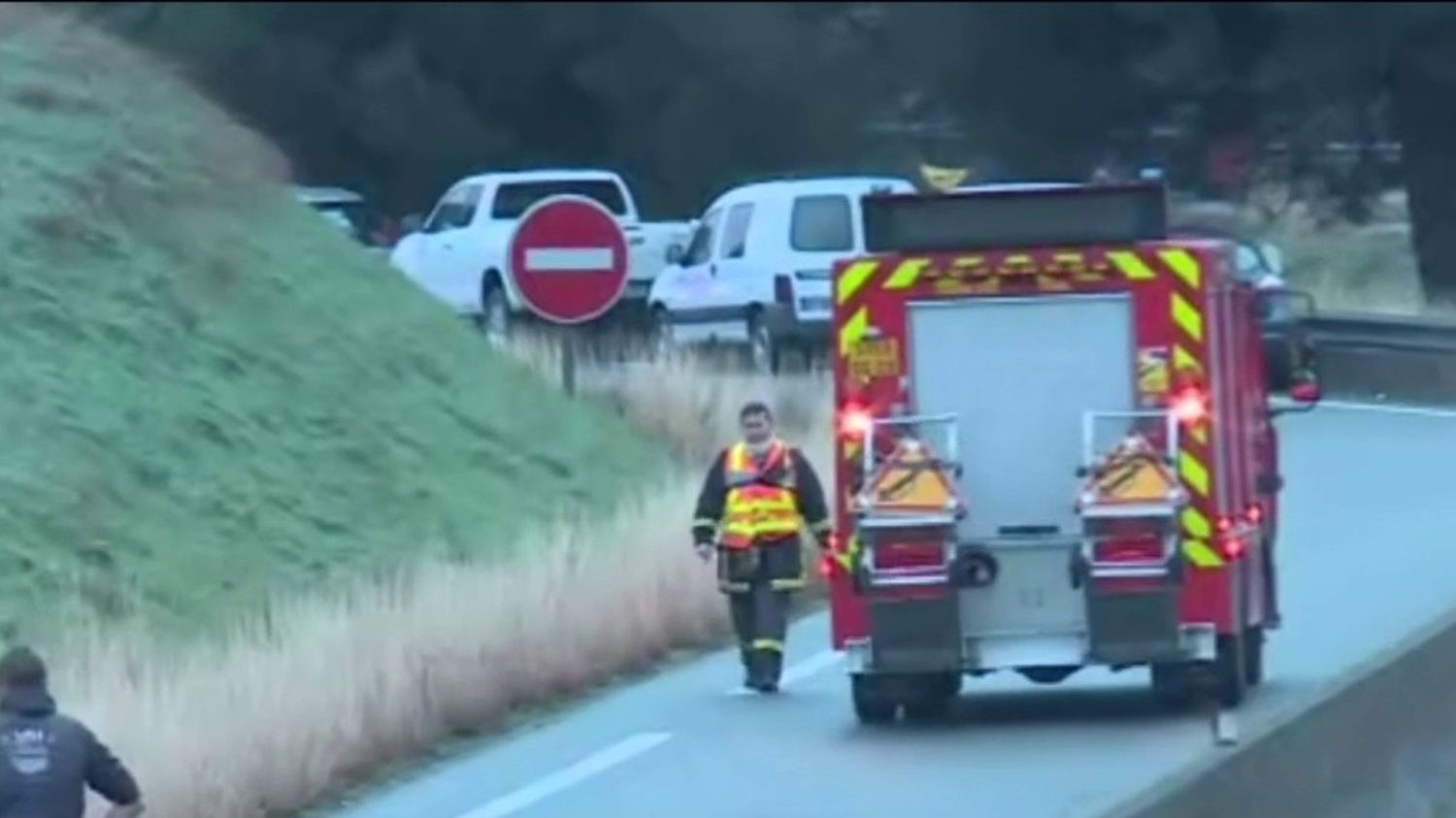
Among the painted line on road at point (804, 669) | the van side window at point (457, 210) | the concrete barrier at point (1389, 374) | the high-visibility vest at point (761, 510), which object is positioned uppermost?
the van side window at point (457, 210)

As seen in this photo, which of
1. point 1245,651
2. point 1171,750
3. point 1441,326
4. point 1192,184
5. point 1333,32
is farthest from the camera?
point 1192,184

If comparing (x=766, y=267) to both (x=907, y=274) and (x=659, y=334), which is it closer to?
(x=659, y=334)

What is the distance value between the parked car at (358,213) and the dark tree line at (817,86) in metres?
0.38

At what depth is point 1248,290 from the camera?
20.9 meters

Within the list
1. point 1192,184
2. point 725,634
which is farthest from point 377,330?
point 1192,184

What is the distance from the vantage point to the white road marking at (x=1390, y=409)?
32.0m

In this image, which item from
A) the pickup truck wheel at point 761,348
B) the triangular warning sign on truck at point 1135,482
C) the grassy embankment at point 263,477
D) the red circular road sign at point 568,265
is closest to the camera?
the triangular warning sign on truck at point 1135,482

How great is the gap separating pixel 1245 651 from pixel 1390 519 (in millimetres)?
6812

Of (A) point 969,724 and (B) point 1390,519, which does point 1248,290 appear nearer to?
(A) point 969,724

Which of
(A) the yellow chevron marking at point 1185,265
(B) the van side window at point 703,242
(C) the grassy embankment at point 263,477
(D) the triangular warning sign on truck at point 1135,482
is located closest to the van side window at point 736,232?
(B) the van side window at point 703,242

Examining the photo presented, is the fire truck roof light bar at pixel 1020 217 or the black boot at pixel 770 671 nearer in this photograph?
the fire truck roof light bar at pixel 1020 217

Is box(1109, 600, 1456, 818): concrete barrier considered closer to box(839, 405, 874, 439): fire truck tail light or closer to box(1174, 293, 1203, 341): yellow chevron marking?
box(1174, 293, 1203, 341): yellow chevron marking

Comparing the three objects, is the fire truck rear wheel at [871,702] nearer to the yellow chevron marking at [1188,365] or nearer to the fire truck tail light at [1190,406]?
the fire truck tail light at [1190,406]

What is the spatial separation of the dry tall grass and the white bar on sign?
153cm
